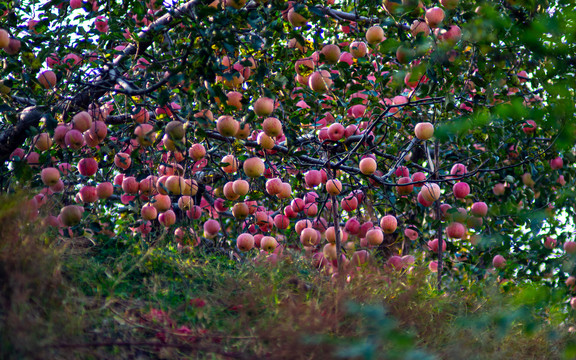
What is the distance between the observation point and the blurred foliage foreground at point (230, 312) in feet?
7.11

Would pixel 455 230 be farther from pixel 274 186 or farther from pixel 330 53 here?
pixel 330 53

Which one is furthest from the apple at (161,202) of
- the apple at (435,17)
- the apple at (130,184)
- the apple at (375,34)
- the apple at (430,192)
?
the apple at (435,17)

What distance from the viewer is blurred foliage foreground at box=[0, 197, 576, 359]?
2.17 metres

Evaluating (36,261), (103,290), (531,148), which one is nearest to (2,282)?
(36,261)

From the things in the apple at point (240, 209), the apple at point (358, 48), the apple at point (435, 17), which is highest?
the apple at point (435, 17)

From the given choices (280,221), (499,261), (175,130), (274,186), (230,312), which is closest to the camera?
(230,312)

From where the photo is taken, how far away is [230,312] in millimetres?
2910

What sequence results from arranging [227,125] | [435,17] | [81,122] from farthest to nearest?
[435,17] < [81,122] < [227,125]

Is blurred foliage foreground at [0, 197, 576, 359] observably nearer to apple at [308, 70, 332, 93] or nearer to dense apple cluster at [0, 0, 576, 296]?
dense apple cluster at [0, 0, 576, 296]

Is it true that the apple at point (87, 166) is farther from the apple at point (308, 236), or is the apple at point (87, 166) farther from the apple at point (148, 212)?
the apple at point (308, 236)

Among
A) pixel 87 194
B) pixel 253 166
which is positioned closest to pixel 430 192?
pixel 253 166

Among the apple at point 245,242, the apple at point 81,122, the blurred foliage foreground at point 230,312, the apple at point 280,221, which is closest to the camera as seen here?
the blurred foliage foreground at point 230,312

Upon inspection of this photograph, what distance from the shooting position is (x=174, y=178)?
3.54 meters

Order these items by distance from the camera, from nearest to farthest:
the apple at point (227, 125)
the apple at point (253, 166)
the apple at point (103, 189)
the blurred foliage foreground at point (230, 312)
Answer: the blurred foliage foreground at point (230, 312)
the apple at point (227, 125)
the apple at point (253, 166)
the apple at point (103, 189)
